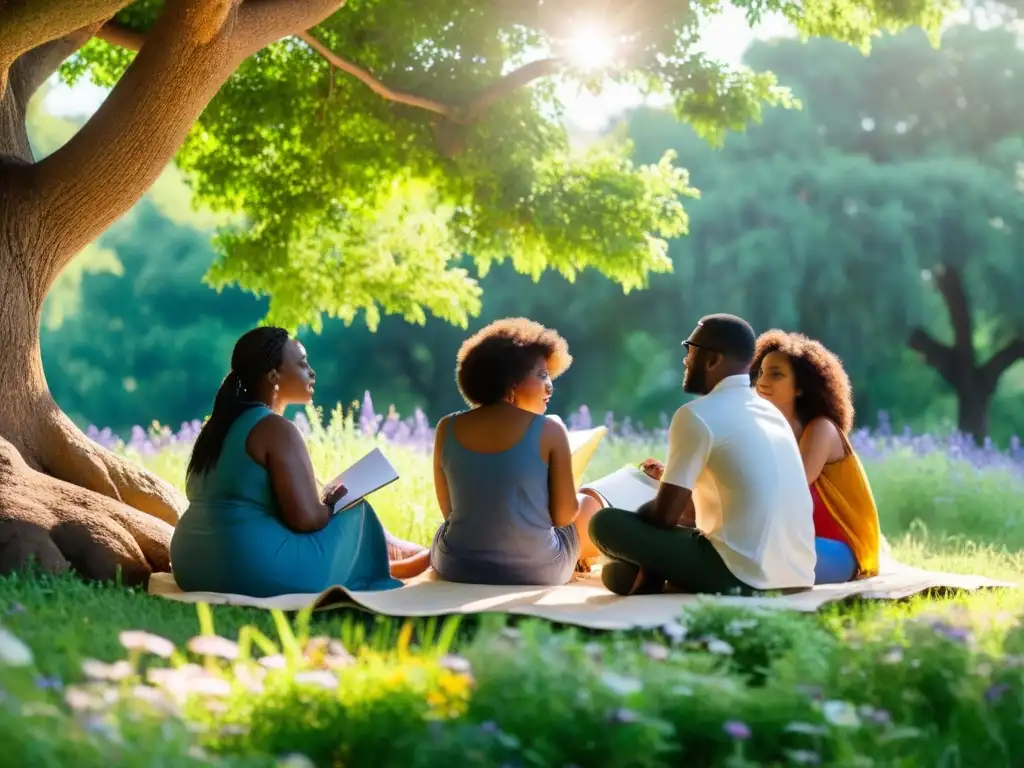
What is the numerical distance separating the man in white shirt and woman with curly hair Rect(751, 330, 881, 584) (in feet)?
1.79

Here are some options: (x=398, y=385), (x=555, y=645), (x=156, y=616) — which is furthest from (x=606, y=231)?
(x=398, y=385)

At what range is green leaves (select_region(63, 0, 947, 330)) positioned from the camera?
9.90 metres

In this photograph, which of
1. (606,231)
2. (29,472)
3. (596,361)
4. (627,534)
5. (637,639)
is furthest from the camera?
(596,361)

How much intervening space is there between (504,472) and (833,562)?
1.76 meters

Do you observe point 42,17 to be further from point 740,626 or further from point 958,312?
point 958,312

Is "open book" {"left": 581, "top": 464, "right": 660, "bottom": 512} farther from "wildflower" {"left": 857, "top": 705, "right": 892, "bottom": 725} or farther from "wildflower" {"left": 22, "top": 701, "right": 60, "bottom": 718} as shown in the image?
"wildflower" {"left": 22, "top": 701, "right": 60, "bottom": 718}

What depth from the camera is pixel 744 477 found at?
586cm

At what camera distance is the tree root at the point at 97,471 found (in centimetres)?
749

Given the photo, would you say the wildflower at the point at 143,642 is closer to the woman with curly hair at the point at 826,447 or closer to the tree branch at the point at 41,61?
the woman with curly hair at the point at 826,447

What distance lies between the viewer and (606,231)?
1023 cm

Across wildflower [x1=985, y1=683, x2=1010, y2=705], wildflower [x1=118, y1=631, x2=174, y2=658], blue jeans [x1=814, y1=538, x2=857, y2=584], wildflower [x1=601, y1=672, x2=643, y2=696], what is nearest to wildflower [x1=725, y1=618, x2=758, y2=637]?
wildflower [x1=985, y1=683, x2=1010, y2=705]

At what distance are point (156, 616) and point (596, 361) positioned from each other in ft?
67.2

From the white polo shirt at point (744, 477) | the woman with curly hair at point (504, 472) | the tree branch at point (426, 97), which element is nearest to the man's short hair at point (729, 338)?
the white polo shirt at point (744, 477)

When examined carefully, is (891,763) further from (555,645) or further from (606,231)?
(606,231)
